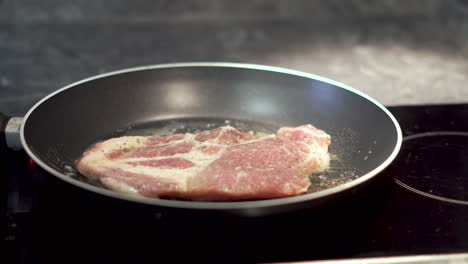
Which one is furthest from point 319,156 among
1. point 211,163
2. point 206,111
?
point 206,111

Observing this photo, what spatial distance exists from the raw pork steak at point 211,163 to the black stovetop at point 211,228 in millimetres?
150

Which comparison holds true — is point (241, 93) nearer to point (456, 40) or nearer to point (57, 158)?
point (57, 158)

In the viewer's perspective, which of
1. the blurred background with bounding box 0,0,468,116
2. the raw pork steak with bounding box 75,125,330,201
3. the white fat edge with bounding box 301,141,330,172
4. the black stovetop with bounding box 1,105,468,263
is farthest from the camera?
the blurred background with bounding box 0,0,468,116

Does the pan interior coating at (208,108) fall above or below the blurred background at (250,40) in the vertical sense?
below

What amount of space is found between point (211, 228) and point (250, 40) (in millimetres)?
1921

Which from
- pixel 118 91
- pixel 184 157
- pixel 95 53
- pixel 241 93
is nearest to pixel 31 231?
pixel 184 157

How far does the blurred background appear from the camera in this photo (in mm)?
2246

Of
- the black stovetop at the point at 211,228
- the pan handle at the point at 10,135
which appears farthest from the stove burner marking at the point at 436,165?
the pan handle at the point at 10,135

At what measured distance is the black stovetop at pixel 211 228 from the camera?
3.14 feet

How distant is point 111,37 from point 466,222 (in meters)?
2.14

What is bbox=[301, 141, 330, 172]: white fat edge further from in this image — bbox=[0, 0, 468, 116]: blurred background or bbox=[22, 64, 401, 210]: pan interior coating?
bbox=[0, 0, 468, 116]: blurred background

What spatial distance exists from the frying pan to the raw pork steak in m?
0.07

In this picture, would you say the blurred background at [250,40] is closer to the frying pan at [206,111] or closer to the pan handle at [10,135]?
the frying pan at [206,111]

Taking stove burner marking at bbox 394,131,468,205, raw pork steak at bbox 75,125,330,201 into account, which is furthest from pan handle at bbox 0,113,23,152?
stove burner marking at bbox 394,131,468,205
